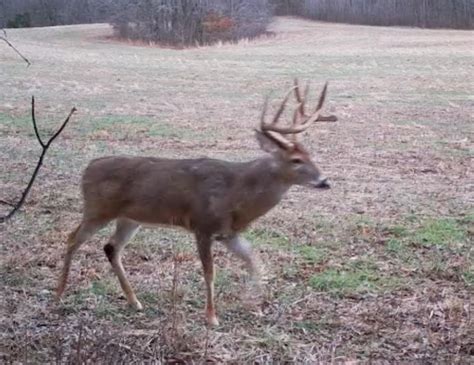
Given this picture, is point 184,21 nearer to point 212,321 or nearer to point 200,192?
point 200,192

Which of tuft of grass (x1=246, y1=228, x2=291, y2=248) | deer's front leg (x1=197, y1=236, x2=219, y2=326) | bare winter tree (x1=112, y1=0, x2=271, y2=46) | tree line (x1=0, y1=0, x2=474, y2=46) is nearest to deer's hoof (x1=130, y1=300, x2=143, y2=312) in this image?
deer's front leg (x1=197, y1=236, x2=219, y2=326)

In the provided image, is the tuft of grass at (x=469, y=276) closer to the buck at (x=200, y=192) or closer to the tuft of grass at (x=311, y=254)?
the tuft of grass at (x=311, y=254)

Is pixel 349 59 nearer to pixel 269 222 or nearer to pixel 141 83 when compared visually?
pixel 141 83

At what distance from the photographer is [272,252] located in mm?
6656

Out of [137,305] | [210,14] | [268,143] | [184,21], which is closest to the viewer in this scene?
[137,305]

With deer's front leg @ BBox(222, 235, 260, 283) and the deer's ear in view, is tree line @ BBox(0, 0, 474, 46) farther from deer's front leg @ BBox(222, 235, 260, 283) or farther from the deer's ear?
deer's front leg @ BBox(222, 235, 260, 283)

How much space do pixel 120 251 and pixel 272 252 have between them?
1.36m

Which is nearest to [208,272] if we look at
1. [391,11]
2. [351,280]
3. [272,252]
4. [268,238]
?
[351,280]

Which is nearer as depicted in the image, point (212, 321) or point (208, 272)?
point (212, 321)

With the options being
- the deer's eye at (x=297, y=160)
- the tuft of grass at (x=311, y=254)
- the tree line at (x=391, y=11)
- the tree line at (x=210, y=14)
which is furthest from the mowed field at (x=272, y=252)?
the tree line at (x=391, y=11)

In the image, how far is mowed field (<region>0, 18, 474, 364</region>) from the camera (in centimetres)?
484

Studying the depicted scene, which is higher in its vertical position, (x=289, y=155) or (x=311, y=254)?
(x=289, y=155)

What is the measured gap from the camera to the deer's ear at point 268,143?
5.53m

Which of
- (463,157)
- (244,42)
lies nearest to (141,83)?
(463,157)
